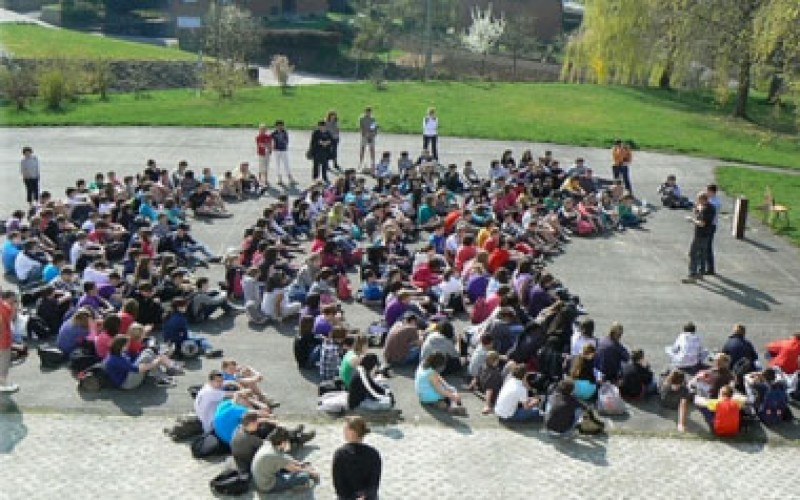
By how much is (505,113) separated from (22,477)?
35097 mm

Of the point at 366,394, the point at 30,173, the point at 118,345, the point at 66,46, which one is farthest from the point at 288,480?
the point at 66,46

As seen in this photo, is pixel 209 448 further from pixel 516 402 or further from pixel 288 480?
pixel 516 402

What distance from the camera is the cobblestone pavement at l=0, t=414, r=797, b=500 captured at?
1220 centimetres

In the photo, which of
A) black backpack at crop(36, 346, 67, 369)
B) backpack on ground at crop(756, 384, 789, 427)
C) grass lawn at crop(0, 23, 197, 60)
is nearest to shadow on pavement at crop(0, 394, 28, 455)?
black backpack at crop(36, 346, 67, 369)

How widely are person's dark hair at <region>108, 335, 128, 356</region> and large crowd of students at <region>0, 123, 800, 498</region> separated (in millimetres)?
24

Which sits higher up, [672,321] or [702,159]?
[702,159]

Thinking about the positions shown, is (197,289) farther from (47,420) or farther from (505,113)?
(505,113)

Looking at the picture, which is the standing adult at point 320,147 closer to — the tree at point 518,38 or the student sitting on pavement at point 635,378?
A: the student sitting on pavement at point 635,378

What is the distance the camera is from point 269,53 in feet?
267

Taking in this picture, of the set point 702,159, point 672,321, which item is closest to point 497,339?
point 672,321

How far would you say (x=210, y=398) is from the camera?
13.1 m

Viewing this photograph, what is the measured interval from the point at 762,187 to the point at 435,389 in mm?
21211

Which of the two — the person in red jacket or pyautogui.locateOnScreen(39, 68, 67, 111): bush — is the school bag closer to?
the person in red jacket

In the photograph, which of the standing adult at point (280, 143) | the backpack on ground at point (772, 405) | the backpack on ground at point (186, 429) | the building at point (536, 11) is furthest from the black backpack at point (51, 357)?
the building at point (536, 11)
